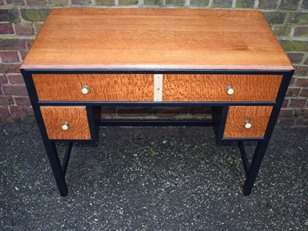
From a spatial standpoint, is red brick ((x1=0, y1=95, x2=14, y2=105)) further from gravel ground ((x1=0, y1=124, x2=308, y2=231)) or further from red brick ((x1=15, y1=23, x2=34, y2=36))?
red brick ((x1=15, y1=23, x2=34, y2=36))

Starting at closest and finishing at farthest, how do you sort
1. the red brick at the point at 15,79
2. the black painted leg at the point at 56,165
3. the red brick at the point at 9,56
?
the black painted leg at the point at 56,165, the red brick at the point at 9,56, the red brick at the point at 15,79

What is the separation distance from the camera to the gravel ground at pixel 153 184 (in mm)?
1959

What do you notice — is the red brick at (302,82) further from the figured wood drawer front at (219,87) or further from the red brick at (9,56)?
the red brick at (9,56)

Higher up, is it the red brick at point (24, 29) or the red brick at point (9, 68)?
the red brick at point (24, 29)

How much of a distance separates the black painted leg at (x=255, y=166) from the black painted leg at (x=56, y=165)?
40.4 inches

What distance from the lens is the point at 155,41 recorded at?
163cm

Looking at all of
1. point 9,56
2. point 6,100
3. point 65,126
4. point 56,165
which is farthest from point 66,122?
point 6,100

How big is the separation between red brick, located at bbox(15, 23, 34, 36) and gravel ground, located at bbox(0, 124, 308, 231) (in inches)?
27.6

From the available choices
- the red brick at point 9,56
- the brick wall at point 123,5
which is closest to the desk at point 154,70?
the brick wall at point 123,5

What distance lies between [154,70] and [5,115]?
1.47 m

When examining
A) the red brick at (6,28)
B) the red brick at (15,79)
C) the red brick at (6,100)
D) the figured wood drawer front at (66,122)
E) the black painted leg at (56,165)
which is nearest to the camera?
the figured wood drawer front at (66,122)

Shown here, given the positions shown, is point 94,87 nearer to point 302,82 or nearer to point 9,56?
point 9,56

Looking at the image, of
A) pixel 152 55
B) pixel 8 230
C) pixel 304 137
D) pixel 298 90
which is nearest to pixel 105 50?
pixel 152 55

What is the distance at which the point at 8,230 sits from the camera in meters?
1.89
